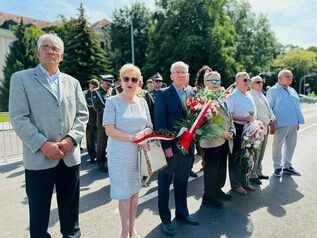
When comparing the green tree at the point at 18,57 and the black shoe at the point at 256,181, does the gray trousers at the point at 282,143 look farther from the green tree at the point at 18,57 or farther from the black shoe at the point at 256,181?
the green tree at the point at 18,57

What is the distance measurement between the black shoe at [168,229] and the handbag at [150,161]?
71 centimetres

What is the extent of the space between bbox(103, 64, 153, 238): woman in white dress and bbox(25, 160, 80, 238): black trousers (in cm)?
44

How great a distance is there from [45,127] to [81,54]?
85.6 feet

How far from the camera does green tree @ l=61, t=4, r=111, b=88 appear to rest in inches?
1077

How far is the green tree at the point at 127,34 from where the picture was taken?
40875 mm

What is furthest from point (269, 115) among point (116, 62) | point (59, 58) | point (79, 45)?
point (116, 62)

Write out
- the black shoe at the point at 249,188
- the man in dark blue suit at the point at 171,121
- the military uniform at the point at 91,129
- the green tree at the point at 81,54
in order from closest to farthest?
the man in dark blue suit at the point at 171,121 → the black shoe at the point at 249,188 → the military uniform at the point at 91,129 → the green tree at the point at 81,54

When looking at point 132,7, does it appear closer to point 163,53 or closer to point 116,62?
point 116,62

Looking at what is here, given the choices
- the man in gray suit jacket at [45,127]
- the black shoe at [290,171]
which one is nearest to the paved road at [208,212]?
the black shoe at [290,171]

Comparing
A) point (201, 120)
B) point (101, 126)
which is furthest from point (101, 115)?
point (201, 120)

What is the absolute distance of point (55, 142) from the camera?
2.86 metres

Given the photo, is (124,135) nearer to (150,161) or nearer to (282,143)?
(150,161)

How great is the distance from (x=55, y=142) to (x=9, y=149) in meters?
7.66

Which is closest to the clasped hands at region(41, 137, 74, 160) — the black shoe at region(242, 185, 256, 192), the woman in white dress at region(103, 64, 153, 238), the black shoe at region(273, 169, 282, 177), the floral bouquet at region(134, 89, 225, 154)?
the woman in white dress at region(103, 64, 153, 238)
